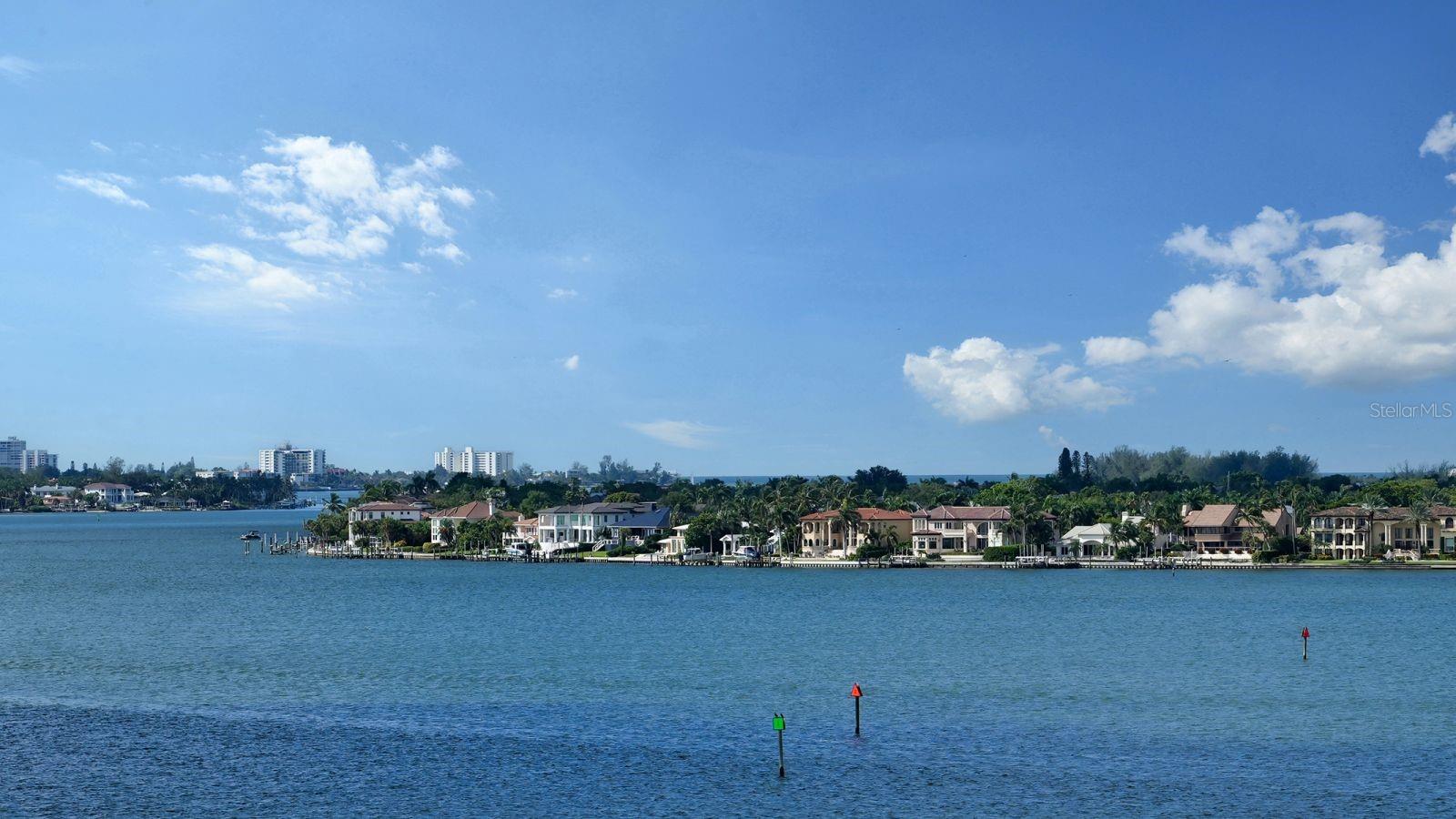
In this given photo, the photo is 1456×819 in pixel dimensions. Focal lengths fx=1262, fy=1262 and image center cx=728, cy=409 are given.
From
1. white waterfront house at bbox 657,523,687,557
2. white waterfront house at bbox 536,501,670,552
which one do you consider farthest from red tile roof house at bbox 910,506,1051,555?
white waterfront house at bbox 536,501,670,552

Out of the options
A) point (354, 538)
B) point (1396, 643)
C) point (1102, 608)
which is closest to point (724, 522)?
point (354, 538)

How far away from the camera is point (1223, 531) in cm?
15000

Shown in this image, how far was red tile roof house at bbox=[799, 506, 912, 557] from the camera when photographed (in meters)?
154

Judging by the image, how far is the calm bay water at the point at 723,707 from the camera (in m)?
37.4

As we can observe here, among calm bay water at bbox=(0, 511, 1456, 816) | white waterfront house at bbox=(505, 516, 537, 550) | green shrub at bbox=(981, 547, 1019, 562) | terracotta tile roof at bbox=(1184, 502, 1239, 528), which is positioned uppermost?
terracotta tile roof at bbox=(1184, 502, 1239, 528)

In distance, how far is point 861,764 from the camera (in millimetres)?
40688

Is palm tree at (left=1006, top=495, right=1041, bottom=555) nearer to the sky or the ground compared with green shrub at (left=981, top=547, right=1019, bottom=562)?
nearer to the sky

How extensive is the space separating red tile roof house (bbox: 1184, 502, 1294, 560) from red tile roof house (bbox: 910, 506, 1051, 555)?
814 inches

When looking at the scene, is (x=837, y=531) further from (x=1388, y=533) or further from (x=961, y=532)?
(x=1388, y=533)

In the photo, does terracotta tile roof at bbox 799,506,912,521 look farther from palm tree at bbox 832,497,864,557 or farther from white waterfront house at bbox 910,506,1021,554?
white waterfront house at bbox 910,506,1021,554

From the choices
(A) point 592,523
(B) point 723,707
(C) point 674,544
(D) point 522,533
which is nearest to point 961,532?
(C) point 674,544

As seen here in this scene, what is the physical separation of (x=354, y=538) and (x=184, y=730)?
144 m

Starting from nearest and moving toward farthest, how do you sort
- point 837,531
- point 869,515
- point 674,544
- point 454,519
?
point 837,531 < point 869,515 < point 674,544 < point 454,519

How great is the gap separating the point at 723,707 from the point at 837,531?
10813 centimetres
